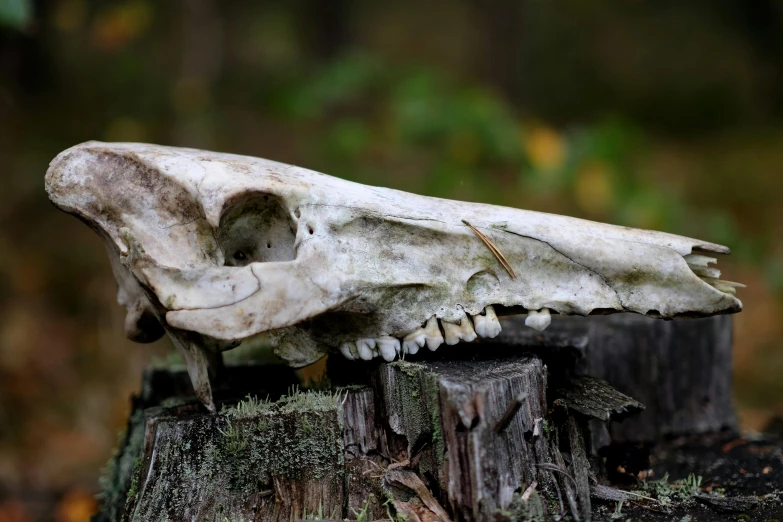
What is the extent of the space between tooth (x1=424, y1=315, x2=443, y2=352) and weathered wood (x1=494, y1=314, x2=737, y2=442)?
108cm

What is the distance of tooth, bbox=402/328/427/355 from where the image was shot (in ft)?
8.04

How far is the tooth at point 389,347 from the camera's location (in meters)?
2.46

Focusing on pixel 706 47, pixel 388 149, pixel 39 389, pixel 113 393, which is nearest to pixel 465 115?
pixel 388 149

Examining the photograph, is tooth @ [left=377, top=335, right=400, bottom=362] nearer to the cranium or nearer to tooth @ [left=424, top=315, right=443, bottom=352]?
the cranium

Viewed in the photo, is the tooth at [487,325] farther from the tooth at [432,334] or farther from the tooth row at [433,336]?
the tooth at [432,334]

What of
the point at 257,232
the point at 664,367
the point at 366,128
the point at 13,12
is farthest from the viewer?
the point at 366,128

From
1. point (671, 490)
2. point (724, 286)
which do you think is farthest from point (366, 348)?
point (724, 286)

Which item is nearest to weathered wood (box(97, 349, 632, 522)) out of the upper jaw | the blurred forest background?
the upper jaw

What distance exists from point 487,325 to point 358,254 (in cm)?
53

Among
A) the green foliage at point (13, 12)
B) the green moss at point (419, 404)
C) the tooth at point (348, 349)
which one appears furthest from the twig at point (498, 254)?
the green foliage at point (13, 12)

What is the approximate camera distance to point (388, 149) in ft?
21.5

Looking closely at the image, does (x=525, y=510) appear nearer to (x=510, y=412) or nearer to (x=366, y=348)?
(x=510, y=412)

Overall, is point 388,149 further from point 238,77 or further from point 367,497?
point 238,77

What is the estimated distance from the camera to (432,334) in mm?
2436
